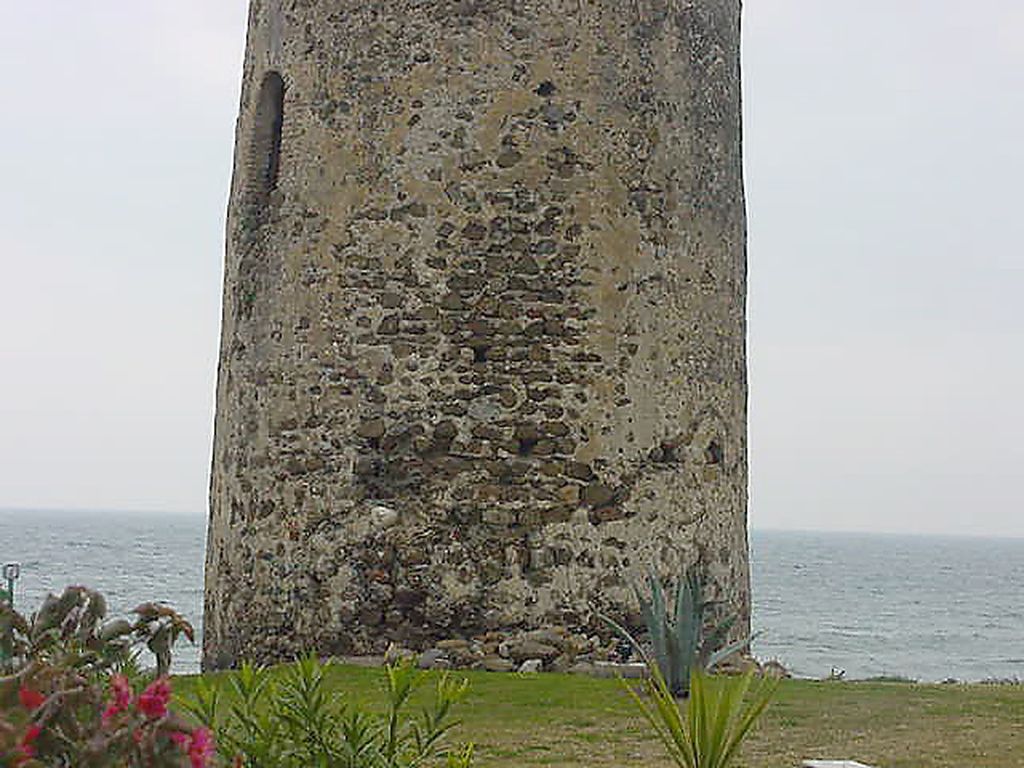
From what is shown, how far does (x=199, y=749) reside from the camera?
113 inches

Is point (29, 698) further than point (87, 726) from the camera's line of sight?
No

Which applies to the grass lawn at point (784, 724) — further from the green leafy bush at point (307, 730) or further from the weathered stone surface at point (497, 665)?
the green leafy bush at point (307, 730)

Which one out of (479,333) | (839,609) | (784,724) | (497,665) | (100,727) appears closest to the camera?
(100,727)

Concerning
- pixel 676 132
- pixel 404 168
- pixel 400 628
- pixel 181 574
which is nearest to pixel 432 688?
pixel 400 628

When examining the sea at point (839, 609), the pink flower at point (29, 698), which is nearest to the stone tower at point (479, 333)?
the sea at point (839, 609)

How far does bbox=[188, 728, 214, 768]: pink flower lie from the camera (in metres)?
2.86

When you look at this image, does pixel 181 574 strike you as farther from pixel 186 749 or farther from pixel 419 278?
pixel 186 749

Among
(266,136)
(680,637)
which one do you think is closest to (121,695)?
(680,637)

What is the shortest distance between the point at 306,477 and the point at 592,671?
7.58ft

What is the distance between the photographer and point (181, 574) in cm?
4706

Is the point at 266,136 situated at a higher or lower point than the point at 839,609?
higher

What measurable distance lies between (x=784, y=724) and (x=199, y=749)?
5.37 meters

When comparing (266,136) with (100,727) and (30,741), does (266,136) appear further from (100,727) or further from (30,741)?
(30,741)

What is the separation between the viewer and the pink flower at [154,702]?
2869 mm
